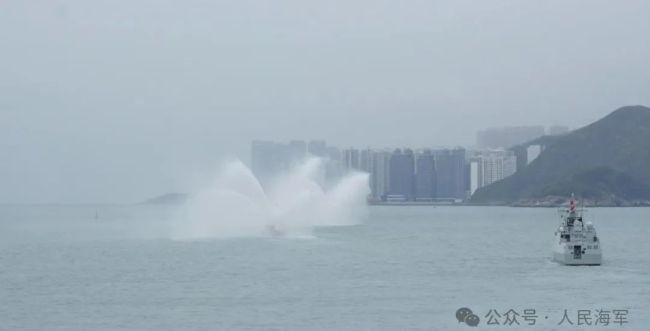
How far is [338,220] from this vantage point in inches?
4592

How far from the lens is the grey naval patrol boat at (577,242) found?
161 feet

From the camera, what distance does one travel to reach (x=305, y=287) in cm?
4250

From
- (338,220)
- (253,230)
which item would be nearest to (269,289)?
(253,230)

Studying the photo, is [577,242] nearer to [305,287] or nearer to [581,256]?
[581,256]

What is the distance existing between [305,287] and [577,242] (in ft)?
46.3

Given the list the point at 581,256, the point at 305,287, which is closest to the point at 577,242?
the point at 581,256

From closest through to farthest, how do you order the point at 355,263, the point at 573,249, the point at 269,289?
the point at 269,289, the point at 573,249, the point at 355,263

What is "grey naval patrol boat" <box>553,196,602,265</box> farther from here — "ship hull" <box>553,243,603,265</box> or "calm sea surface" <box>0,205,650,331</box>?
"calm sea surface" <box>0,205,650,331</box>

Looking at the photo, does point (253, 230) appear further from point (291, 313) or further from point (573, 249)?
point (291, 313)

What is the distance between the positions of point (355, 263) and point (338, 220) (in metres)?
62.6

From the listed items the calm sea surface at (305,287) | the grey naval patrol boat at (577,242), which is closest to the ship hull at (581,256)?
the grey naval patrol boat at (577,242)

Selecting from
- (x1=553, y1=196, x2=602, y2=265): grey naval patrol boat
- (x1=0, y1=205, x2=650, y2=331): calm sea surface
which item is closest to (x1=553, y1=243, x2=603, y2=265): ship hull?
(x1=553, y1=196, x2=602, y2=265): grey naval patrol boat

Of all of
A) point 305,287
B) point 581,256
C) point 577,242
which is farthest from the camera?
point 577,242

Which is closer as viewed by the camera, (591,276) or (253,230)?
(591,276)
